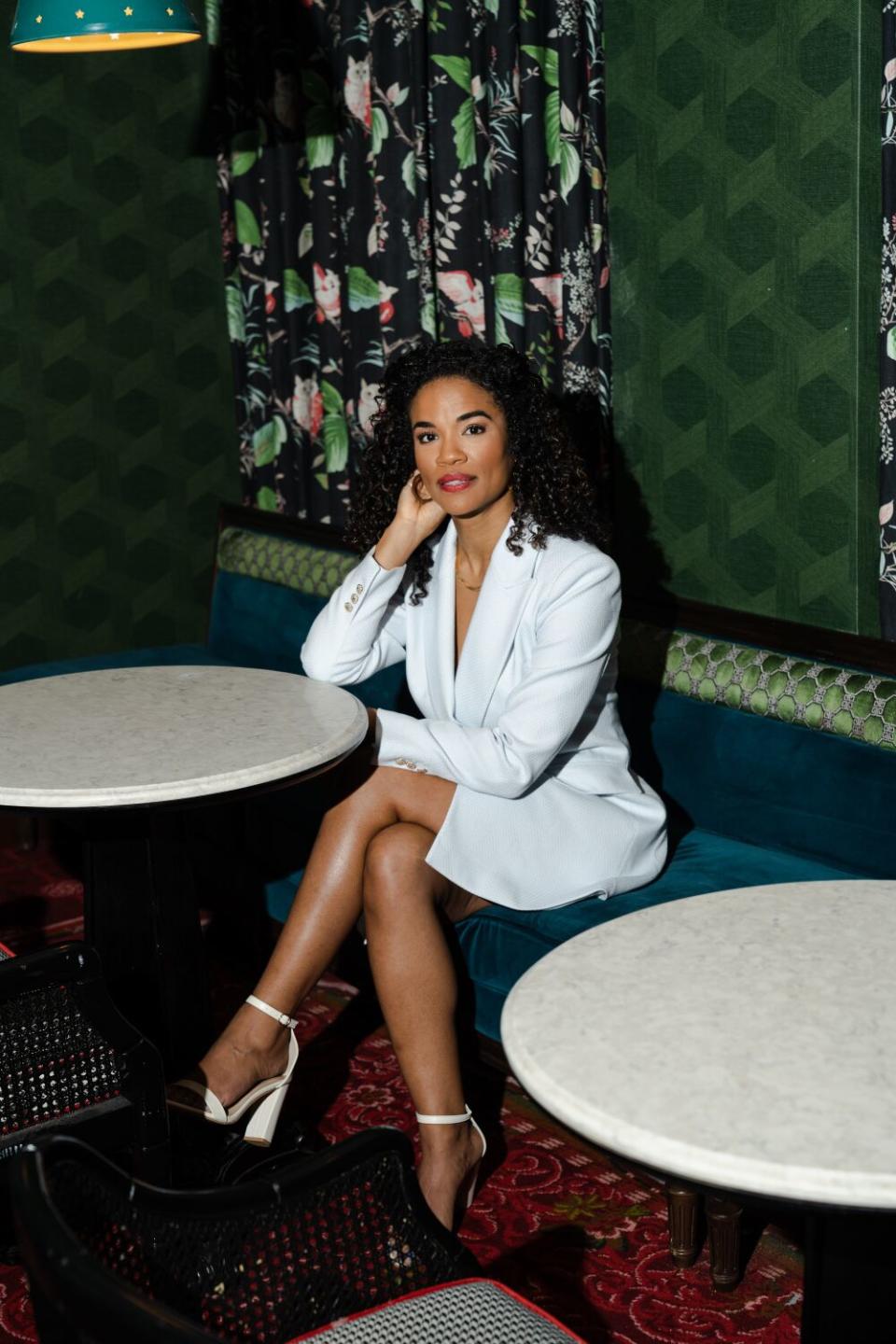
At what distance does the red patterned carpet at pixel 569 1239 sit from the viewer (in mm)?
2297

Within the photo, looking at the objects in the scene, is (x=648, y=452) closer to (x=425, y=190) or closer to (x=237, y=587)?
(x=425, y=190)

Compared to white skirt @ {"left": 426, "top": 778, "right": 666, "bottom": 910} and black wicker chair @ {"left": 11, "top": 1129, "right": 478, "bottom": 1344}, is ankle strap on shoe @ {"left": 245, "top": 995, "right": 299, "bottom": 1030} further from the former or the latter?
black wicker chair @ {"left": 11, "top": 1129, "right": 478, "bottom": 1344}

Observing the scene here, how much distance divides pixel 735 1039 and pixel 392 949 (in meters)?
1.07

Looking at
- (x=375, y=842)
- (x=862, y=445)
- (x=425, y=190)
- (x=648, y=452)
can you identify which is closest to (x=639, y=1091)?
(x=375, y=842)

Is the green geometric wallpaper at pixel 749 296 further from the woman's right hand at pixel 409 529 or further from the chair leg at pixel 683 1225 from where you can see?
the chair leg at pixel 683 1225

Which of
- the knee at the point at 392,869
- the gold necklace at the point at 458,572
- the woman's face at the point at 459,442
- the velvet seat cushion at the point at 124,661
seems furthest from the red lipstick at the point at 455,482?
the velvet seat cushion at the point at 124,661

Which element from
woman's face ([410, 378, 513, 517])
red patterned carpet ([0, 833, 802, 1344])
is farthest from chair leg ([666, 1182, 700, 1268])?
woman's face ([410, 378, 513, 517])

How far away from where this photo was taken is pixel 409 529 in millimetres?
2984

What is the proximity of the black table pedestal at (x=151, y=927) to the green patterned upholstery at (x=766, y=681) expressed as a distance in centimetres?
108

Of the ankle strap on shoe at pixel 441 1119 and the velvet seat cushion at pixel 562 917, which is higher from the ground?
the velvet seat cushion at pixel 562 917

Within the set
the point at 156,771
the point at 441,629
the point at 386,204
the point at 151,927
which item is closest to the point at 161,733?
the point at 156,771

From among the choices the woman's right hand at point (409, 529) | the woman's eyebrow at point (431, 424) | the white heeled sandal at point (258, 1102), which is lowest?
the white heeled sandal at point (258, 1102)

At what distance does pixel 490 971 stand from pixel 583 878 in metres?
0.24

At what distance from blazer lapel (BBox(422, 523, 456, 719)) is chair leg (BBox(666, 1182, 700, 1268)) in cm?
99
